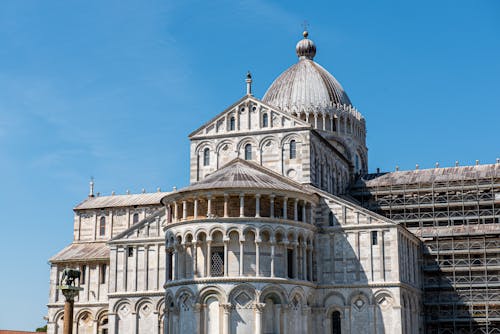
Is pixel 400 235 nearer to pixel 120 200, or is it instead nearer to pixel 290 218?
pixel 290 218

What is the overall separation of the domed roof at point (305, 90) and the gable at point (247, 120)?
991 centimetres

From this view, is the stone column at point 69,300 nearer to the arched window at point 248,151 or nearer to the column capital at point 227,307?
the column capital at point 227,307

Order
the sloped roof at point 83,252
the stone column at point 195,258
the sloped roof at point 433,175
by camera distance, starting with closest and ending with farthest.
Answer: the stone column at point 195,258, the sloped roof at point 433,175, the sloped roof at point 83,252

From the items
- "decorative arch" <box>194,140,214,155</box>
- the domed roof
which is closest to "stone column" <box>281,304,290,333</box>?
"decorative arch" <box>194,140,214,155</box>

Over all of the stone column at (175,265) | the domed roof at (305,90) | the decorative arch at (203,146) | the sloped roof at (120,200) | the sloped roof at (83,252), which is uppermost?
the domed roof at (305,90)

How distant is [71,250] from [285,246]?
25453mm

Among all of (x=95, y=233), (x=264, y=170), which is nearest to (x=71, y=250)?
(x=95, y=233)

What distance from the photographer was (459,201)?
190 ft

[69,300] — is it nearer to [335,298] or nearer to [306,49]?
[335,298]

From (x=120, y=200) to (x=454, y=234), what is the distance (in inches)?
1127

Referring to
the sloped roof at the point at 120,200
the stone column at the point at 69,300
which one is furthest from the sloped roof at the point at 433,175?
the stone column at the point at 69,300

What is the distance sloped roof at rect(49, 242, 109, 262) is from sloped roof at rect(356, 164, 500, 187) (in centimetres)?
2075

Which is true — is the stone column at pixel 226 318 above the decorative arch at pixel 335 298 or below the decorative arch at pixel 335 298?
below

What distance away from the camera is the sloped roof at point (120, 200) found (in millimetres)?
67006
